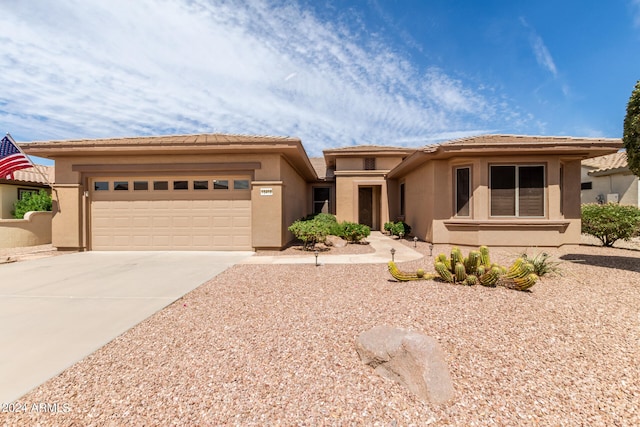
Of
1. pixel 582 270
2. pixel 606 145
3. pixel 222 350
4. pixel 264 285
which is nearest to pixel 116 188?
pixel 264 285

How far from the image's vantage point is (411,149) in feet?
53.6

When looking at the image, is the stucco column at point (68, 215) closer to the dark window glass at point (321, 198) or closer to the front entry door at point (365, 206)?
the dark window glass at point (321, 198)

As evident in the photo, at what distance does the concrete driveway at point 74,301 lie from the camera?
114 inches

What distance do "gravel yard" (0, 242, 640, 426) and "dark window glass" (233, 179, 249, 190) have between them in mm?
5559

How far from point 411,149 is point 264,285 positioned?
45.0 feet

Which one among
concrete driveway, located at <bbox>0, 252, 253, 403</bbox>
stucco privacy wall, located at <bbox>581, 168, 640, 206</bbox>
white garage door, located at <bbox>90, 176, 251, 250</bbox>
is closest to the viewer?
concrete driveway, located at <bbox>0, 252, 253, 403</bbox>

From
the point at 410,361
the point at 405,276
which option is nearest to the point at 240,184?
the point at 405,276

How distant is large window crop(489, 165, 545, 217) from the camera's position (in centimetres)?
948

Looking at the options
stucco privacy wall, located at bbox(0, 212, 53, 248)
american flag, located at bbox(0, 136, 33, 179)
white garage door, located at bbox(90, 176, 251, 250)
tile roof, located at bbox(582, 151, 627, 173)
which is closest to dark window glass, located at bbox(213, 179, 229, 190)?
white garage door, located at bbox(90, 176, 251, 250)

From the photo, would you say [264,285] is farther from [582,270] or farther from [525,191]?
[525,191]

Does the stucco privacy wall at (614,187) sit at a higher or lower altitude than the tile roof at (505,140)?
lower

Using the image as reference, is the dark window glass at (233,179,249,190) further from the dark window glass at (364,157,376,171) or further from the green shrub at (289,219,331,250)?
the dark window glass at (364,157,376,171)

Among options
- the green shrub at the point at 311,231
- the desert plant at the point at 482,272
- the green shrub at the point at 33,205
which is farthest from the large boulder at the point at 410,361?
the green shrub at the point at 33,205

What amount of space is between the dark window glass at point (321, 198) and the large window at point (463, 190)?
31.3 feet
